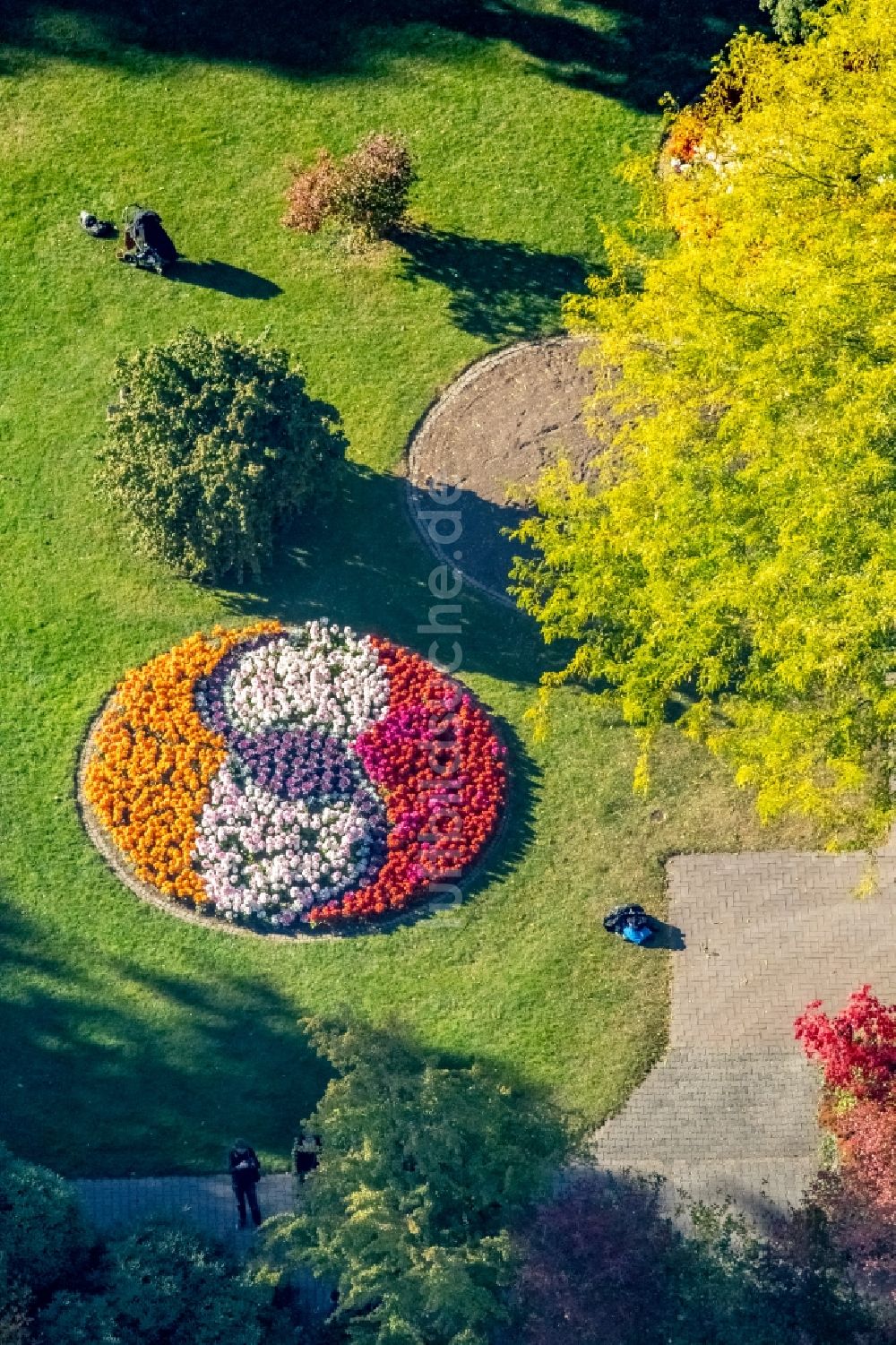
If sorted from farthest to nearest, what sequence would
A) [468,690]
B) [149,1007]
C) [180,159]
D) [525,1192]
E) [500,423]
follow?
[180,159] → [500,423] → [468,690] → [149,1007] → [525,1192]

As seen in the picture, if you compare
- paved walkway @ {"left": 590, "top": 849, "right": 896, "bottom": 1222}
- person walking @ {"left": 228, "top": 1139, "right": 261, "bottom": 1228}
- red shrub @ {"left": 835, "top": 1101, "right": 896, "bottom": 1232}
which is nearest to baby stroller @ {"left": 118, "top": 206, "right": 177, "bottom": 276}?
paved walkway @ {"left": 590, "top": 849, "right": 896, "bottom": 1222}

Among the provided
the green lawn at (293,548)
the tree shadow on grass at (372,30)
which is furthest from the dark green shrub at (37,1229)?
the tree shadow on grass at (372,30)

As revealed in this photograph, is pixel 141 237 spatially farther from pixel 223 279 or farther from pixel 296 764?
pixel 296 764

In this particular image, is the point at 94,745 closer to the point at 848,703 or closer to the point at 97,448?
the point at 97,448

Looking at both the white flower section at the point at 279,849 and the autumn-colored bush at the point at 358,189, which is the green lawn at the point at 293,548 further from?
the white flower section at the point at 279,849

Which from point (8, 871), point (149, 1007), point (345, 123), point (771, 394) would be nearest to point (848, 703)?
point (771, 394)

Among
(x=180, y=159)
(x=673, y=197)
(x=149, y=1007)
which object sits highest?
(x=673, y=197)

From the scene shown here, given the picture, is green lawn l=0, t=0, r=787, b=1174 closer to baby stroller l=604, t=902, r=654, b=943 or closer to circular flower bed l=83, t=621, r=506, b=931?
baby stroller l=604, t=902, r=654, b=943

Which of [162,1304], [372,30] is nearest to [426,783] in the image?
[162,1304]
